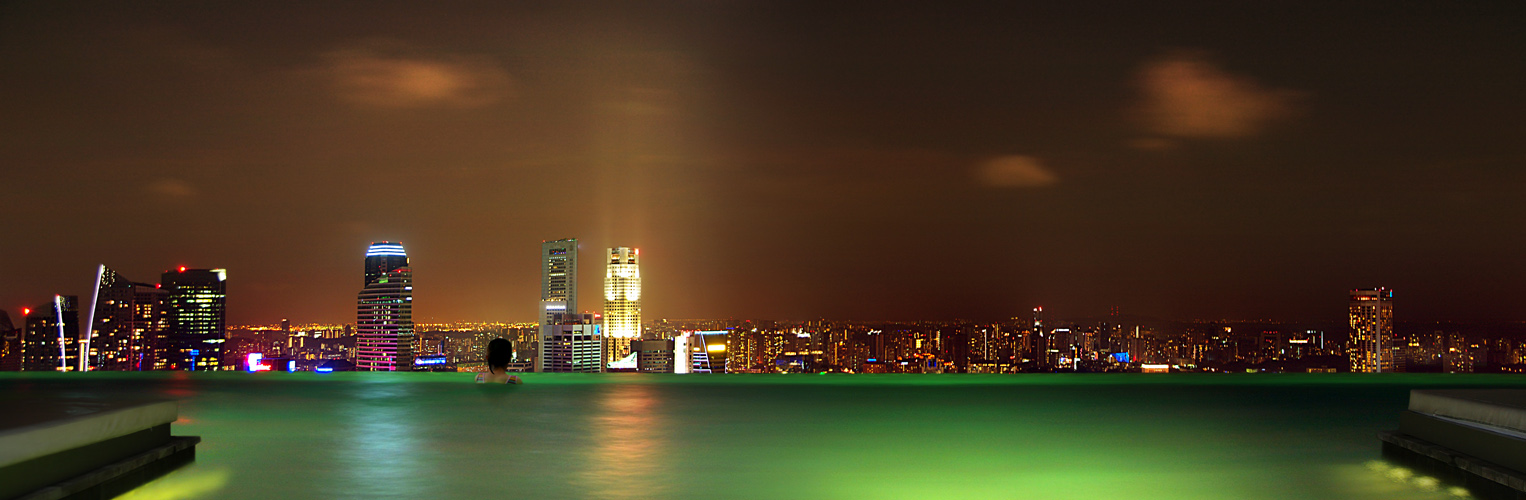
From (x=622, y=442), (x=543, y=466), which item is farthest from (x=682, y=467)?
(x=622, y=442)

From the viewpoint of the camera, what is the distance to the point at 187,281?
20.0 metres

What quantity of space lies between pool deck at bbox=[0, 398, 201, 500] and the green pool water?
15 cm

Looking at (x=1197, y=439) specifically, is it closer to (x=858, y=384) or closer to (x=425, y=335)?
(x=858, y=384)

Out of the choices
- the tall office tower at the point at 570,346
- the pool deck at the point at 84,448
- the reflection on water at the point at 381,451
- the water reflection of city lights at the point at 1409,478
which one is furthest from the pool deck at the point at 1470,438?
the tall office tower at the point at 570,346

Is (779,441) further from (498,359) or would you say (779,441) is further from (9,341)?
(9,341)

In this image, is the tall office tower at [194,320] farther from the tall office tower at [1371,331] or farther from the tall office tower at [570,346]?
the tall office tower at [1371,331]

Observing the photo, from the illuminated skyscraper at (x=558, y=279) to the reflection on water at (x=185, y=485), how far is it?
496 inches

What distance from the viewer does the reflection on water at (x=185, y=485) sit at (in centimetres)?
440

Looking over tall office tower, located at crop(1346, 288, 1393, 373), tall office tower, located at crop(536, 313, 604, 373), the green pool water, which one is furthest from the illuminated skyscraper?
tall office tower, located at crop(1346, 288, 1393, 373)

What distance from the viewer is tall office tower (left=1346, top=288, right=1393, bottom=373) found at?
554 inches

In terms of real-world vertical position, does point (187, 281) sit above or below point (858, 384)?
above

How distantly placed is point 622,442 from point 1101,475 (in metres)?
2.93

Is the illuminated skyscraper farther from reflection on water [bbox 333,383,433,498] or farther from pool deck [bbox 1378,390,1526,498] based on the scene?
pool deck [bbox 1378,390,1526,498]

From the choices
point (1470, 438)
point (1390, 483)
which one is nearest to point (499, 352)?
point (1390, 483)
